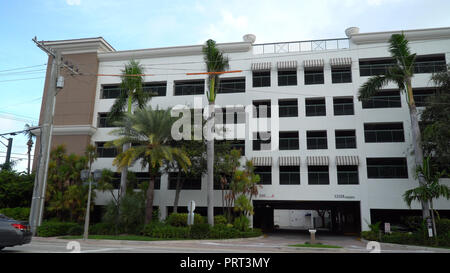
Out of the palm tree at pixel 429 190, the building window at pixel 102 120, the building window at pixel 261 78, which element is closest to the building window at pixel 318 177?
the palm tree at pixel 429 190

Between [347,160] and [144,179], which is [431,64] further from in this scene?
[144,179]

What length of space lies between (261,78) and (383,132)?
11.2 m

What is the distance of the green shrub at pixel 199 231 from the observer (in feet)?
66.2

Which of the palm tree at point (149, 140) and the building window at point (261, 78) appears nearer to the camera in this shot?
the palm tree at point (149, 140)

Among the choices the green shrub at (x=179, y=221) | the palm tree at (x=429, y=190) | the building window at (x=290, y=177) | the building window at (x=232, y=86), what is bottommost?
the green shrub at (x=179, y=221)

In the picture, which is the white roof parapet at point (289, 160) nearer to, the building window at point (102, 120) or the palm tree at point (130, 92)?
the palm tree at point (130, 92)

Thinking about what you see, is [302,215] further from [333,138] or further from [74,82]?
[74,82]

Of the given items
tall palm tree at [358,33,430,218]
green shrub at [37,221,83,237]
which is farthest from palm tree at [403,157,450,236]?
green shrub at [37,221,83,237]

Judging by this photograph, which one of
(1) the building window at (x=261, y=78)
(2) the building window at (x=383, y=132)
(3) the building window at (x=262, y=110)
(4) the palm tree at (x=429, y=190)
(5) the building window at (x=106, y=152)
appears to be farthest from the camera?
(5) the building window at (x=106, y=152)

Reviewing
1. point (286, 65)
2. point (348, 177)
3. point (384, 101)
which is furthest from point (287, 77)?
point (348, 177)

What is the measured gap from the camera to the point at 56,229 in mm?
21047

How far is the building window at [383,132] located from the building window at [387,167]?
165 centimetres

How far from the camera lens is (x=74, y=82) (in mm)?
30938

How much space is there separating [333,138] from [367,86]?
5.38 meters
